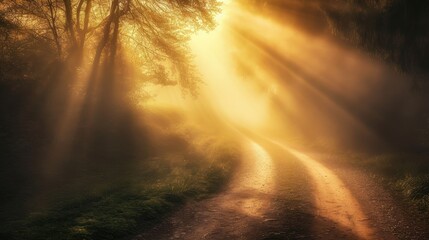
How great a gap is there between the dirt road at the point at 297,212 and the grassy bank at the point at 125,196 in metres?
0.60

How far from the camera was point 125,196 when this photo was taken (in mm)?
10773

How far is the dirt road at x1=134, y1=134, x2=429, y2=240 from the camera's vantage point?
8539mm

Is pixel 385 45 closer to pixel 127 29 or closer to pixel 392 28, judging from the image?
pixel 392 28

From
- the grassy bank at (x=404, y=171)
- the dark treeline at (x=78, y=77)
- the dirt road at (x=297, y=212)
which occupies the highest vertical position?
the dark treeline at (x=78, y=77)

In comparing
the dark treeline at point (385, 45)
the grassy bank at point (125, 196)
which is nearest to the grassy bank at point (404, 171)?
the dark treeline at point (385, 45)

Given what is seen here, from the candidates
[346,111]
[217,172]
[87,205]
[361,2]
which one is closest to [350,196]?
[217,172]

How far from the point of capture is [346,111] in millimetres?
23000

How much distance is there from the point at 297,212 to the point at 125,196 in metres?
5.28

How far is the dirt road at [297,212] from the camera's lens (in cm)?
854

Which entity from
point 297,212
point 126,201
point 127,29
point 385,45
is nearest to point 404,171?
point 297,212

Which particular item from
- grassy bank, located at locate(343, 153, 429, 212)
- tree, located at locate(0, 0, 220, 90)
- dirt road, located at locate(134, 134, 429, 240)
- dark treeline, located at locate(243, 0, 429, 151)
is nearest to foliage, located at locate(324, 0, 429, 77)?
dark treeline, located at locate(243, 0, 429, 151)

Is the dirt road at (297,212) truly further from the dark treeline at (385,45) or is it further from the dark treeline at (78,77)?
the dark treeline at (385,45)

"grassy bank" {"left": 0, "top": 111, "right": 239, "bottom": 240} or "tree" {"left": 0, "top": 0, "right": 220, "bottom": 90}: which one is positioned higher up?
"tree" {"left": 0, "top": 0, "right": 220, "bottom": 90}

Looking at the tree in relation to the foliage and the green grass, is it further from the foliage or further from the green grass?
the foliage
